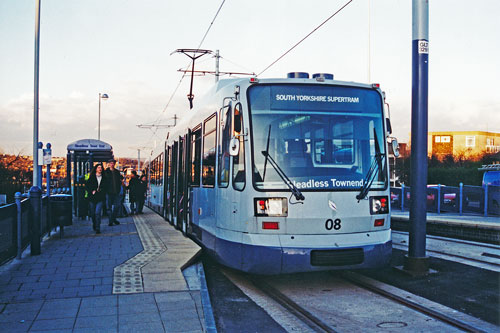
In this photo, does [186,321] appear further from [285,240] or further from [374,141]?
[374,141]

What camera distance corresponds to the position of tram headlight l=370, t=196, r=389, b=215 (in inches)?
287

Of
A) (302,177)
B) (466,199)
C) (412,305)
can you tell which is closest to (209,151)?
(302,177)

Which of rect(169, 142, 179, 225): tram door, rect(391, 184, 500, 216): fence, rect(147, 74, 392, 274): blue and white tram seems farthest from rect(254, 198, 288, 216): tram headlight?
rect(391, 184, 500, 216): fence

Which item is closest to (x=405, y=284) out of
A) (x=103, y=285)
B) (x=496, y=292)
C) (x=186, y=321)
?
(x=496, y=292)

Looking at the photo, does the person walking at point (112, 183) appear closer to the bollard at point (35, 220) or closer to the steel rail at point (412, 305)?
the bollard at point (35, 220)

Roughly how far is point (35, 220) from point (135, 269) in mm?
2636

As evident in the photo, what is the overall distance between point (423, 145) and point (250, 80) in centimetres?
287

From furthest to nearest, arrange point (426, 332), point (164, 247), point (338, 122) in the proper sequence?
point (164, 247), point (338, 122), point (426, 332)

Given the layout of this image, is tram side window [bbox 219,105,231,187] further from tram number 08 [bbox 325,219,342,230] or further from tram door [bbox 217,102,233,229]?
tram number 08 [bbox 325,219,342,230]

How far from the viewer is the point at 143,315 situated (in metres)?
5.54

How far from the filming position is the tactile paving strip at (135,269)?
6.63m

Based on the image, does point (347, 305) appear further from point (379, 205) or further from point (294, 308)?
point (379, 205)

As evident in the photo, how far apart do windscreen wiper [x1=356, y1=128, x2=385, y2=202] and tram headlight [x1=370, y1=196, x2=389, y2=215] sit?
0.55 ft

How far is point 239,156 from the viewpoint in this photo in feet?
24.0
